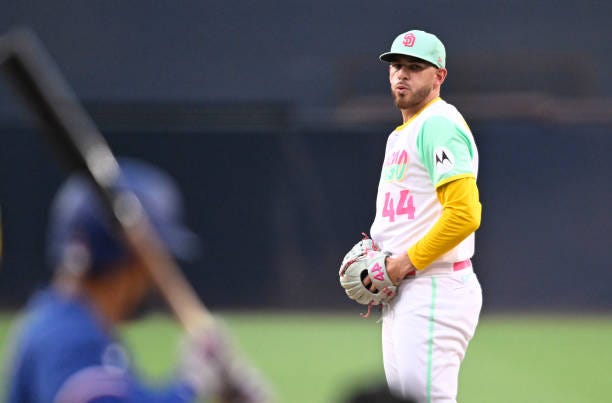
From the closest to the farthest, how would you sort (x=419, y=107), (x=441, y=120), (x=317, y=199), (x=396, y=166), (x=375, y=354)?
(x=441, y=120) → (x=396, y=166) → (x=419, y=107) → (x=375, y=354) → (x=317, y=199)

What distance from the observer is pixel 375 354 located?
966cm

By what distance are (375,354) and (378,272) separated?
16.0 feet

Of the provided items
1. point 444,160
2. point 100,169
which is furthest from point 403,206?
point 100,169

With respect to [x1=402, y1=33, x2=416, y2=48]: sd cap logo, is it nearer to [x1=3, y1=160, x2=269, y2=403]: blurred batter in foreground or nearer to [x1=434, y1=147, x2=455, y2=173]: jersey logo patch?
[x1=434, y1=147, x2=455, y2=173]: jersey logo patch

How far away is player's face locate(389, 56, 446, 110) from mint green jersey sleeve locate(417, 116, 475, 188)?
0.20m

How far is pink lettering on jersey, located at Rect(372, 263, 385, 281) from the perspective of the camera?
489 centimetres

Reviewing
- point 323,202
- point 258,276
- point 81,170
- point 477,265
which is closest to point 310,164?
point 323,202

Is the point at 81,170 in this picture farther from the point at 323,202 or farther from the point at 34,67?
the point at 323,202

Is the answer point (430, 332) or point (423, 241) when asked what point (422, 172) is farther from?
point (430, 332)

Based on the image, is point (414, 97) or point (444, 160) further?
point (414, 97)

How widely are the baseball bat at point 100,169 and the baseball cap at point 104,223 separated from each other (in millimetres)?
19

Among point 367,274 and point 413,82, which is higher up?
point 413,82

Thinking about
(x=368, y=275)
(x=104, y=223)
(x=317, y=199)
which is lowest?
(x=104, y=223)

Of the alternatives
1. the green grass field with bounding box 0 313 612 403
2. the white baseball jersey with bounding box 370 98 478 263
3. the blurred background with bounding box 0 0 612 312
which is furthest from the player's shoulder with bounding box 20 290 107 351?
the blurred background with bounding box 0 0 612 312
